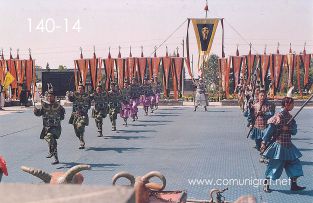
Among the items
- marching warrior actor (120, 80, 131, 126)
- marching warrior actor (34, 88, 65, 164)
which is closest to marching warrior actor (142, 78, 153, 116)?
marching warrior actor (120, 80, 131, 126)

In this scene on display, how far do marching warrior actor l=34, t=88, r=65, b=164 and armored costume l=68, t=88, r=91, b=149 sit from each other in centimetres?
140

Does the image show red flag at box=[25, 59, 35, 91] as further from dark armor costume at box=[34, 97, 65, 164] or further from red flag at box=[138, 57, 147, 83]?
dark armor costume at box=[34, 97, 65, 164]

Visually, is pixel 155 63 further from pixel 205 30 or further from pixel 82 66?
pixel 205 30

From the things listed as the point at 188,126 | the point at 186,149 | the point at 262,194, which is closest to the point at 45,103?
the point at 186,149

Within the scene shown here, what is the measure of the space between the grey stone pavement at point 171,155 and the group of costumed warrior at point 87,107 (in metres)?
0.55

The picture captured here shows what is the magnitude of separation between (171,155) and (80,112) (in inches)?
114

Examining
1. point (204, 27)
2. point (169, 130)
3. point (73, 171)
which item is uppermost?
point (204, 27)

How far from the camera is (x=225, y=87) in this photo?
96.1ft

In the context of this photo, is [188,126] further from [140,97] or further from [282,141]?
[282,141]

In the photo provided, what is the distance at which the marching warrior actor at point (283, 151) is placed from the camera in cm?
689

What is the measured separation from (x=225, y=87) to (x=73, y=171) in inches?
1036

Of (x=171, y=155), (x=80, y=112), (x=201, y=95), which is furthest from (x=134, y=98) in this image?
(x=171, y=155)

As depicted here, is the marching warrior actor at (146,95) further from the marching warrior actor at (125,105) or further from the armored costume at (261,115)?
the armored costume at (261,115)

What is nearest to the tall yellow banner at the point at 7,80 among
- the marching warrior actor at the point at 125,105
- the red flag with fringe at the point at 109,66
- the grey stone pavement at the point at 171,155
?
the red flag with fringe at the point at 109,66
